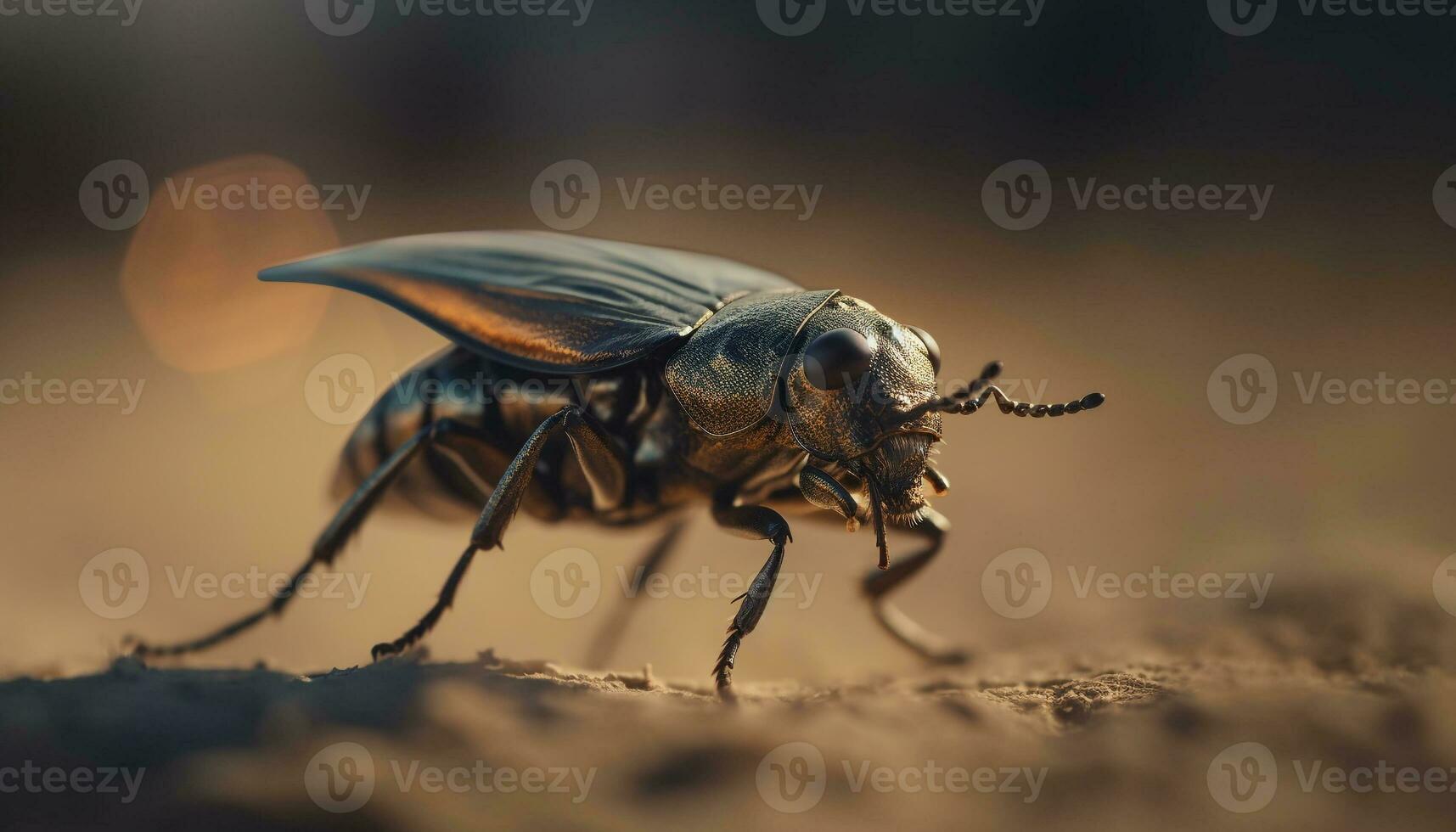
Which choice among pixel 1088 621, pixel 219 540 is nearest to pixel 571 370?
pixel 1088 621

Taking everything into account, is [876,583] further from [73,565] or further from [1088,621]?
[73,565]
